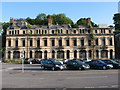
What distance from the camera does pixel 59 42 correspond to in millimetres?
54094

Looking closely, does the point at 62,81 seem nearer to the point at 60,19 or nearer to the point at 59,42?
the point at 59,42

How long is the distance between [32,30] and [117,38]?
111ft

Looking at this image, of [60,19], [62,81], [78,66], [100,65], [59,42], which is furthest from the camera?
[60,19]

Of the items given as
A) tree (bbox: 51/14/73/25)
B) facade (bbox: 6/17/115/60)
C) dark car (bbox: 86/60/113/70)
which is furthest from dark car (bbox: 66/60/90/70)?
tree (bbox: 51/14/73/25)

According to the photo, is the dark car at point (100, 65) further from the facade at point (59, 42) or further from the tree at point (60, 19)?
the tree at point (60, 19)

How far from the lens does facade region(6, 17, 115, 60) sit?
53219 millimetres

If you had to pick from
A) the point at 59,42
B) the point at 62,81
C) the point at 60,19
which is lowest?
the point at 62,81

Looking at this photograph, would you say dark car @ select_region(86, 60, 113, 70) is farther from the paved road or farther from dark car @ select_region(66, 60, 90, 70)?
the paved road

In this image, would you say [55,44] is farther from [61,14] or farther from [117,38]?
[61,14]

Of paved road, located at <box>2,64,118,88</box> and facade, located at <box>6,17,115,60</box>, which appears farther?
facade, located at <box>6,17,115,60</box>

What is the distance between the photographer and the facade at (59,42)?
175ft

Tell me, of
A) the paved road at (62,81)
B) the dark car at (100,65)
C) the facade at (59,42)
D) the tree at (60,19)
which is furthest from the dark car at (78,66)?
the tree at (60,19)

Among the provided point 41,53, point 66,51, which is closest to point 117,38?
point 66,51

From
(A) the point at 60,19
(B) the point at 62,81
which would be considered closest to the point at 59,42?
(A) the point at 60,19
